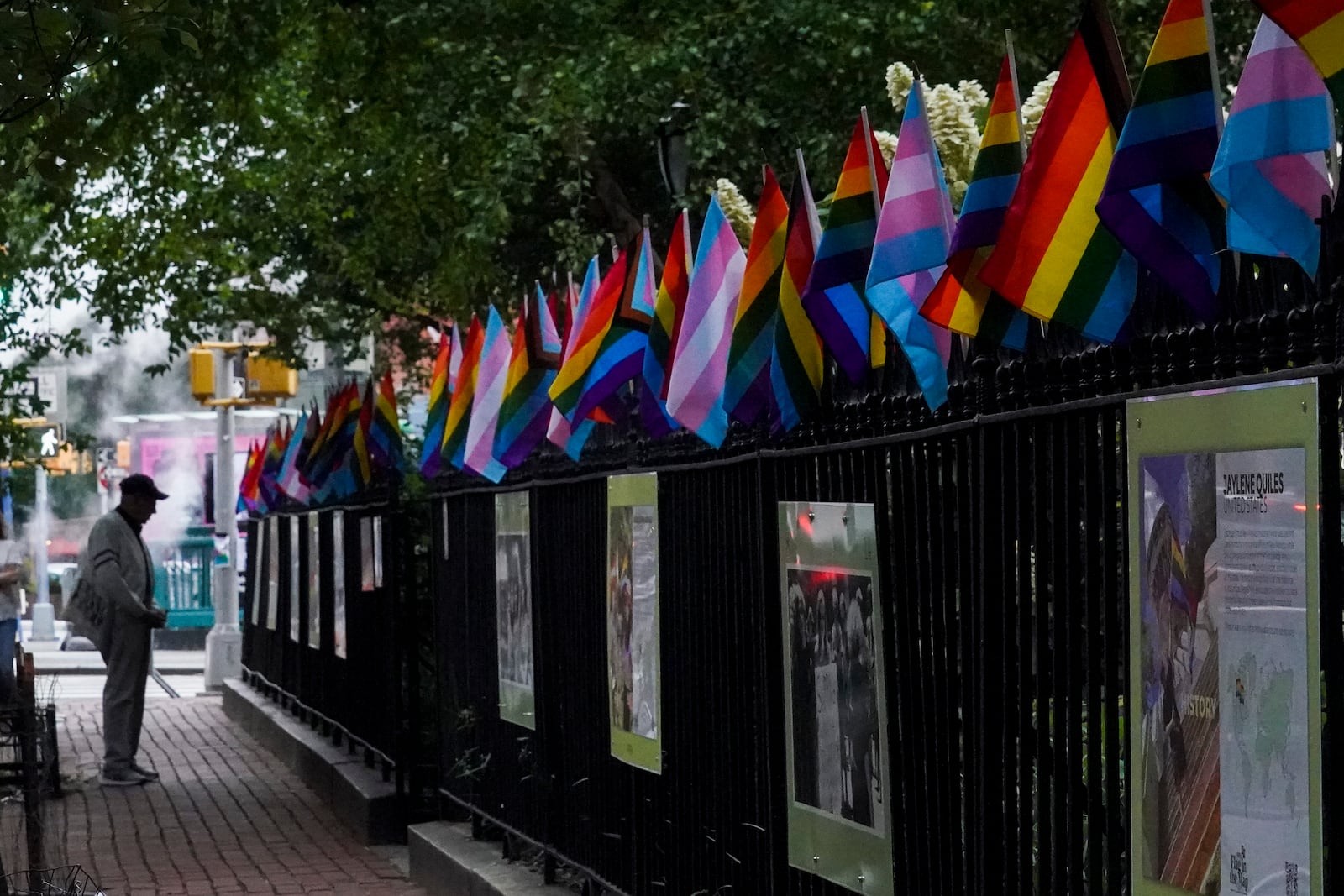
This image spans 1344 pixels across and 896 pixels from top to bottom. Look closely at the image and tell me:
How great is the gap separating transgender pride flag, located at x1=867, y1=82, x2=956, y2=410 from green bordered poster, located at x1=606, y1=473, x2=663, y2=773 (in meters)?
2.47

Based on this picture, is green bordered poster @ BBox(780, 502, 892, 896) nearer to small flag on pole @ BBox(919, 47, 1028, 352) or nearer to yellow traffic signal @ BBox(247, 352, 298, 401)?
small flag on pole @ BBox(919, 47, 1028, 352)

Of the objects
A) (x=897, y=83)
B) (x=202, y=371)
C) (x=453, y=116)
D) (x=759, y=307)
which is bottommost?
(x=759, y=307)

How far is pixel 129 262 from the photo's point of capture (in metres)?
18.8

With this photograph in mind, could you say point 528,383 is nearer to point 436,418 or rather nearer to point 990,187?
point 436,418

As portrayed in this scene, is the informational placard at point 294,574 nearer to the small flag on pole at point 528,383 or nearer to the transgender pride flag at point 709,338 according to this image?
the small flag on pole at point 528,383

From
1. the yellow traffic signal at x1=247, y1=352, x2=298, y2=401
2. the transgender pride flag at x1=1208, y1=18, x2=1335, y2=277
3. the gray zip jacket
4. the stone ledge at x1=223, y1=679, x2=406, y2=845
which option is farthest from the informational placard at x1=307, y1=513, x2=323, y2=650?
the transgender pride flag at x1=1208, y1=18, x2=1335, y2=277

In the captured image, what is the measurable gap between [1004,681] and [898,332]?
90cm

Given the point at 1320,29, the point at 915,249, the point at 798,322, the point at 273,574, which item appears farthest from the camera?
the point at 273,574

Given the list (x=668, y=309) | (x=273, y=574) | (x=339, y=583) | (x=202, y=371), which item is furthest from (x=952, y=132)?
(x=202, y=371)

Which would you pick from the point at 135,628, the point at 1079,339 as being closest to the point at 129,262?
the point at 135,628

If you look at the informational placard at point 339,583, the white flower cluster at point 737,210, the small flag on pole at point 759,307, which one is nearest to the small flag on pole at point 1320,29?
the small flag on pole at point 759,307

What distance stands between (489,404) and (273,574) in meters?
10.5

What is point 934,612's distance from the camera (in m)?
4.78

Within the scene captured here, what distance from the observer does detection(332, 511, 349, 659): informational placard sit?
45.9 ft
